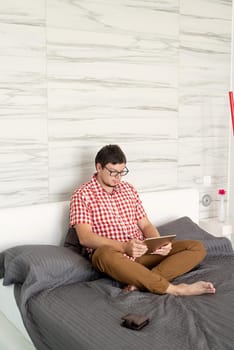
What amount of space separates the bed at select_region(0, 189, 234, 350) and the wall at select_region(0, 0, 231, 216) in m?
0.26

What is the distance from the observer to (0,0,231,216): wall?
281 centimetres

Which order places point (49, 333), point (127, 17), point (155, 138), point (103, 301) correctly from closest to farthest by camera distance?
1. point (49, 333)
2. point (103, 301)
3. point (127, 17)
4. point (155, 138)

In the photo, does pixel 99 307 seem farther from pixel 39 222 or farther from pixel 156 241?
pixel 39 222

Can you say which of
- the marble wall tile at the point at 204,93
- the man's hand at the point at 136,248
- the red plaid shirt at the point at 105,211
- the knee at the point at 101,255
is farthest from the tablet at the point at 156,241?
the marble wall tile at the point at 204,93

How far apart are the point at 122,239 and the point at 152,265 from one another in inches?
9.7

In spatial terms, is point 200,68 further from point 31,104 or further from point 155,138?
point 31,104

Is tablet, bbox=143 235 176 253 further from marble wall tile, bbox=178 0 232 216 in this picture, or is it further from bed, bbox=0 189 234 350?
marble wall tile, bbox=178 0 232 216

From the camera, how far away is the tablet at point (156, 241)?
7.90 feet

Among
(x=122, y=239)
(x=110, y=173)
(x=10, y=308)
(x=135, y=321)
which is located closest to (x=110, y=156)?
(x=110, y=173)

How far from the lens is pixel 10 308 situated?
2467 mm

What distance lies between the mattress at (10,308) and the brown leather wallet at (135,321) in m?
0.63

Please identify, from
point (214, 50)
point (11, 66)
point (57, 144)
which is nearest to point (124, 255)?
point (57, 144)

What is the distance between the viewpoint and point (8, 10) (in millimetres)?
2695

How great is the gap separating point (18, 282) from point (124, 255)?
0.57 metres
